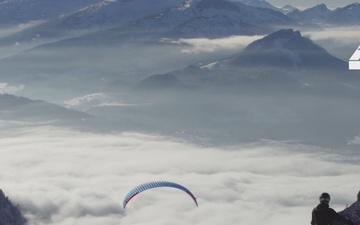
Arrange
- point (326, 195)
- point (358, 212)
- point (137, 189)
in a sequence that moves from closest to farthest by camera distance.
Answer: point (326, 195), point (358, 212), point (137, 189)

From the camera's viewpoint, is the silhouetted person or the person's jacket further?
the person's jacket

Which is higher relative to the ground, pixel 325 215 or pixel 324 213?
pixel 324 213

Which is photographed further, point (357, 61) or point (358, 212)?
point (357, 61)

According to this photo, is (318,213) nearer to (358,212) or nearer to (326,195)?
(326,195)

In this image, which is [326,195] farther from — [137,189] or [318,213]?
[137,189]

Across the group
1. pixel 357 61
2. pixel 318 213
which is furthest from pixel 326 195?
pixel 357 61

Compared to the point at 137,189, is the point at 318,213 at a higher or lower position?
lower

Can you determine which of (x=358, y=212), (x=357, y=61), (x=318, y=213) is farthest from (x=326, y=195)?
(x=357, y=61)

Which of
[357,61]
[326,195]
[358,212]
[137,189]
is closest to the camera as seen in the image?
[326,195]

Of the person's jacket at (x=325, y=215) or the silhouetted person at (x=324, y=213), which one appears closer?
the silhouetted person at (x=324, y=213)
